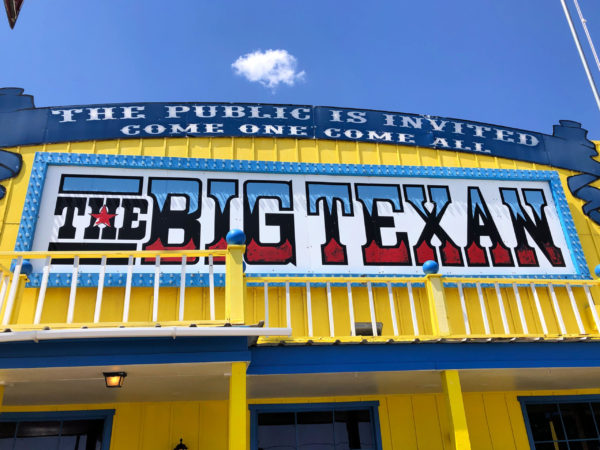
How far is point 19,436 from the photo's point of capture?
263 inches

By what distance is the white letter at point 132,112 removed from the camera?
873cm

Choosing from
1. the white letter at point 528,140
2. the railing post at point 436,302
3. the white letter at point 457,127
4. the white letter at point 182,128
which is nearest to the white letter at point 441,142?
the white letter at point 457,127

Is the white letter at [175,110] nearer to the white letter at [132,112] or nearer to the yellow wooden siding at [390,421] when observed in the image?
the white letter at [132,112]

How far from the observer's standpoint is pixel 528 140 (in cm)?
995

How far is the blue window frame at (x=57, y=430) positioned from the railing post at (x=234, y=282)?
3048 mm

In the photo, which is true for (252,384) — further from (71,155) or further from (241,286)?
(71,155)

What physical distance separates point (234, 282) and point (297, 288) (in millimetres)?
2754

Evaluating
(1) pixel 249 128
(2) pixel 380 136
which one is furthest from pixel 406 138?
(1) pixel 249 128

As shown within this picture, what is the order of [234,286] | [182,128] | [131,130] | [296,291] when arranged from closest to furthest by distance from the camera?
A: [234,286], [296,291], [131,130], [182,128]

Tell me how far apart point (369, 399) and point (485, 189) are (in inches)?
174

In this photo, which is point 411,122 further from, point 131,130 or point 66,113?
point 66,113

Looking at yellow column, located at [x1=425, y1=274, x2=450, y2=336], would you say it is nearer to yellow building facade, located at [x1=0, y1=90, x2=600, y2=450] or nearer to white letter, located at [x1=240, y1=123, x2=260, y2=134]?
yellow building facade, located at [x1=0, y1=90, x2=600, y2=450]

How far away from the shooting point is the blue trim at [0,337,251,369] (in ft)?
16.0

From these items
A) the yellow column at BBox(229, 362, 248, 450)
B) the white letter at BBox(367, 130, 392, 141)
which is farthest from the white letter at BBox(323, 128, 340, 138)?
the yellow column at BBox(229, 362, 248, 450)
